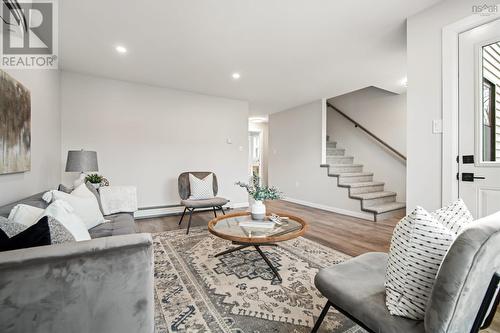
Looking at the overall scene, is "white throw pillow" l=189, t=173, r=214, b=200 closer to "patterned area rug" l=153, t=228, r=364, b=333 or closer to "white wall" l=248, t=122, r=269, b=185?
"patterned area rug" l=153, t=228, r=364, b=333

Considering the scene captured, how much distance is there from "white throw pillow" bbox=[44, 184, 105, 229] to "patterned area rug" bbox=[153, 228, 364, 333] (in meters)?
0.69

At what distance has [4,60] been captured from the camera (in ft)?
5.77

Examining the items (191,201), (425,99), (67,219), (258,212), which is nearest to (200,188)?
(191,201)

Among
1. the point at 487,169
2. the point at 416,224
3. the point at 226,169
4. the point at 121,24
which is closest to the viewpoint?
the point at 416,224

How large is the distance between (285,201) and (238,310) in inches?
170

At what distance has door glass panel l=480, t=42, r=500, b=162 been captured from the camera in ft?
5.65

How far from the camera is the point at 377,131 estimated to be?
4.82 m

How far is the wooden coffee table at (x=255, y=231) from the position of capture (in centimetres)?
175

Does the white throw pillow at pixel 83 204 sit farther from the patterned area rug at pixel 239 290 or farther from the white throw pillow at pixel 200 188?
the white throw pillow at pixel 200 188

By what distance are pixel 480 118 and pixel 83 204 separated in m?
3.27

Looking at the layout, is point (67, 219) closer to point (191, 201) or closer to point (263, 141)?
point (191, 201)

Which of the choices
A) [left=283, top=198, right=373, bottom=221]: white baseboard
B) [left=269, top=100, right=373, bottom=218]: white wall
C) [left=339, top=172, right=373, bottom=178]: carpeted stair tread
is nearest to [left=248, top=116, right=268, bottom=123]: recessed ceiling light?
[left=269, top=100, right=373, bottom=218]: white wall

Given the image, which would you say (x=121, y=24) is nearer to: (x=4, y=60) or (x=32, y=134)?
(x=4, y=60)

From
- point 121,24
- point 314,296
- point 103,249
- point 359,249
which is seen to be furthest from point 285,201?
point 103,249
